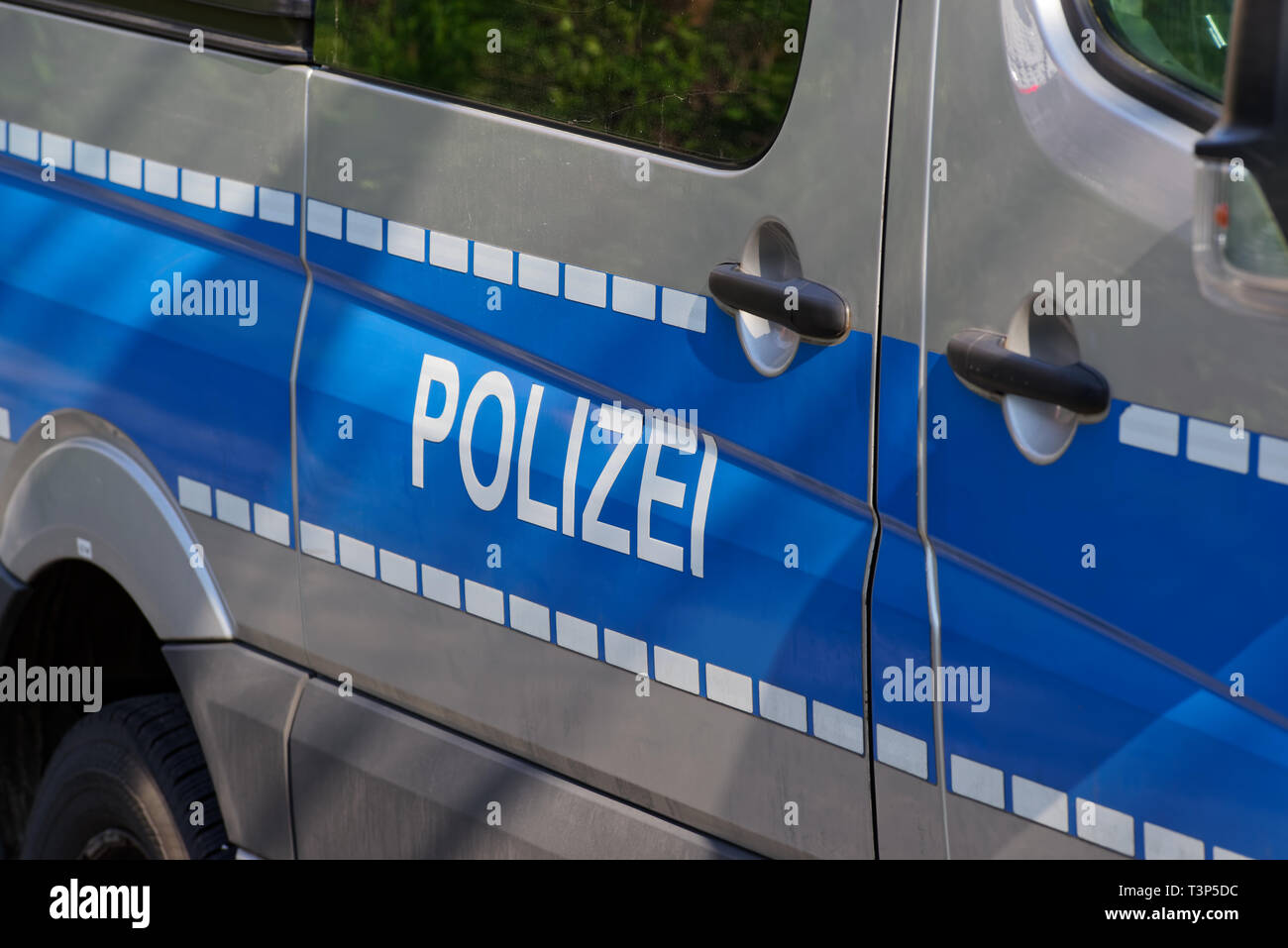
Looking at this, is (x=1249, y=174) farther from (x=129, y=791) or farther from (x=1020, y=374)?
(x=129, y=791)

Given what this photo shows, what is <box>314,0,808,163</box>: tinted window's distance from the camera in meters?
1.80

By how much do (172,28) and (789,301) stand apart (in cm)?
127

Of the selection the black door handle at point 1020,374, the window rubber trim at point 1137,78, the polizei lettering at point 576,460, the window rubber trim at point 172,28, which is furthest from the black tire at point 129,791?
the window rubber trim at point 1137,78

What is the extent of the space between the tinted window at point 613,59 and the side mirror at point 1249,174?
0.63 metres

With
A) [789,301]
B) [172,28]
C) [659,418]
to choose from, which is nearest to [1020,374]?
[789,301]

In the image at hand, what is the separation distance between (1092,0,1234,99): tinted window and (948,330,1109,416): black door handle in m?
0.29

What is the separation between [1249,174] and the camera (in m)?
1.19

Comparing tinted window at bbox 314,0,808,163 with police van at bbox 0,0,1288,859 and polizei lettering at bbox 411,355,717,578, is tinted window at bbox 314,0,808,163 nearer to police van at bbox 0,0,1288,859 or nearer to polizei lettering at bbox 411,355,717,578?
police van at bbox 0,0,1288,859

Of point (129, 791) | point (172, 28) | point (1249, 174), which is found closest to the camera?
point (1249, 174)

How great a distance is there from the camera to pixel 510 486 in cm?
206

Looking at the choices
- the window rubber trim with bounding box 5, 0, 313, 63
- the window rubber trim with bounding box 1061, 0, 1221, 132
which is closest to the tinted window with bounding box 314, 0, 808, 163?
the window rubber trim with bounding box 5, 0, 313, 63

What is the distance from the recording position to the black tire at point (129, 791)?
269 centimetres
